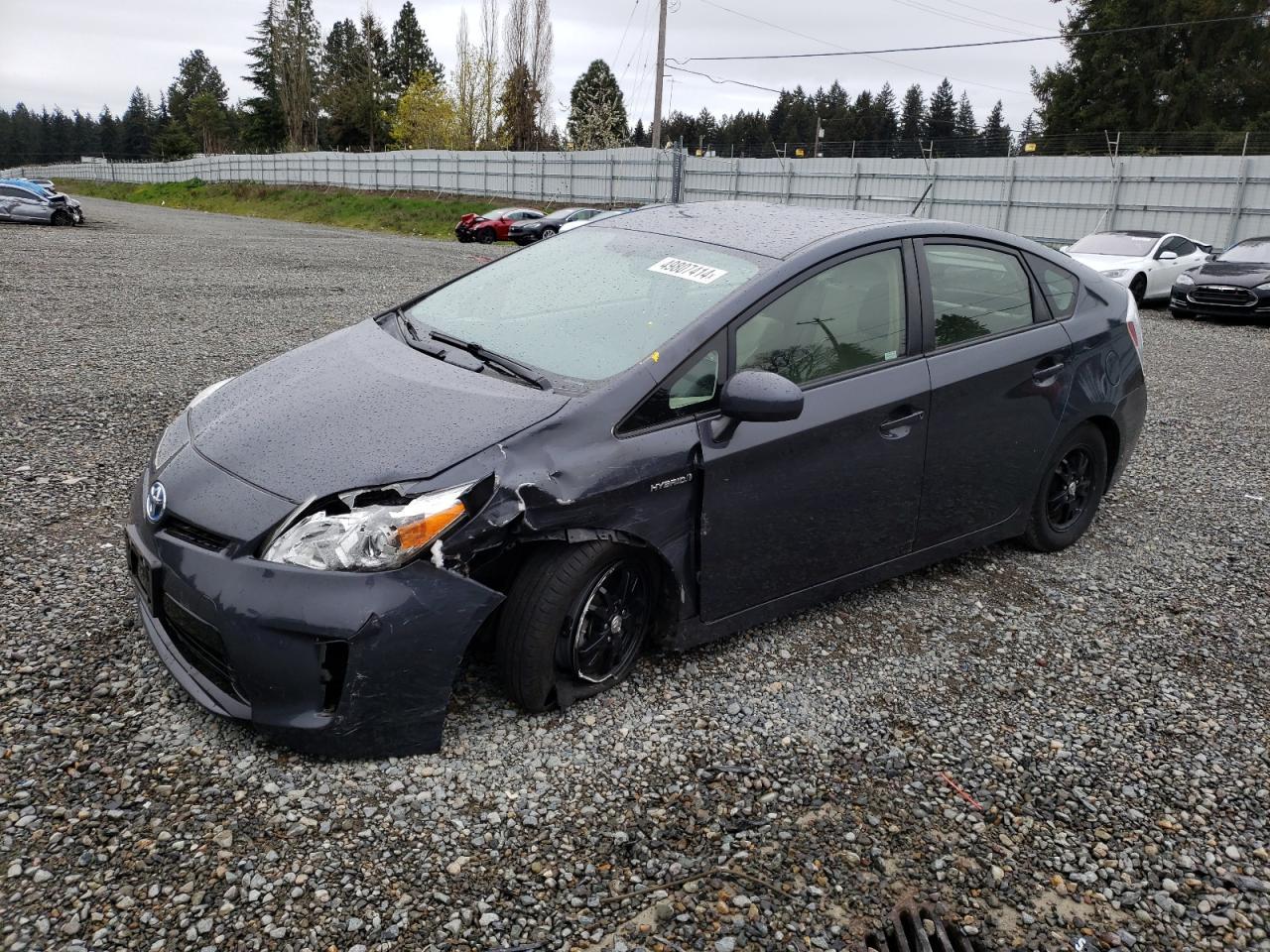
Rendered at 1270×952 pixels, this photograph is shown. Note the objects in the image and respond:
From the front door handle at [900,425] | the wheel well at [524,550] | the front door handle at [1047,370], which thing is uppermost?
the front door handle at [1047,370]

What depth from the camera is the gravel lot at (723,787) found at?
231 cm

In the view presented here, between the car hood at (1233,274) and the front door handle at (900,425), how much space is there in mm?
13592

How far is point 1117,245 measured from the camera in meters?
16.5

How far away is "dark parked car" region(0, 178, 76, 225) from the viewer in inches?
982

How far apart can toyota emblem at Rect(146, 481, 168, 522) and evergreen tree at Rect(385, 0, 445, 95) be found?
89.8 m

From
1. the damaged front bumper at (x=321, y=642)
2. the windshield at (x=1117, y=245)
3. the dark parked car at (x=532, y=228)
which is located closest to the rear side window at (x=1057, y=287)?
the damaged front bumper at (x=321, y=642)

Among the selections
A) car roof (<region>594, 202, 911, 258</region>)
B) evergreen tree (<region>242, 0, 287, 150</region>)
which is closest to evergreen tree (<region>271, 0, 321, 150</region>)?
evergreen tree (<region>242, 0, 287, 150</region>)

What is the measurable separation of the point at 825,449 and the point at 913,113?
107752mm

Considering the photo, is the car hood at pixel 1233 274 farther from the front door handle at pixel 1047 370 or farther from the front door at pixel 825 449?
the front door at pixel 825 449

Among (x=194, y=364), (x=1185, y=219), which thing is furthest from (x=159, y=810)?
(x=1185, y=219)

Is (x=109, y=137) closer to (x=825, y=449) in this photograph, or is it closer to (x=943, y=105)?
(x=943, y=105)

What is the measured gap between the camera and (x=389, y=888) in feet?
7.72

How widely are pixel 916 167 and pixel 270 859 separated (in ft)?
93.2

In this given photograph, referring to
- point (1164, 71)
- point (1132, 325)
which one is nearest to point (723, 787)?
point (1132, 325)
